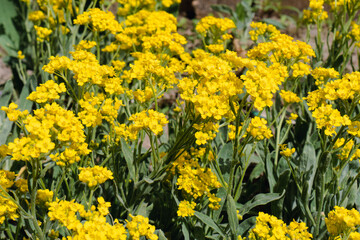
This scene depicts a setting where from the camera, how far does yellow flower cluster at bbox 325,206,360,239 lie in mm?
1435

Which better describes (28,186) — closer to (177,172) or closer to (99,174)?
(99,174)

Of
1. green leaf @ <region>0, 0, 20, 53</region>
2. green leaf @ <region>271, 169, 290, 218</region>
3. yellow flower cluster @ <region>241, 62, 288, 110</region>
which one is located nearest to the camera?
yellow flower cluster @ <region>241, 62, 288, 110</region>

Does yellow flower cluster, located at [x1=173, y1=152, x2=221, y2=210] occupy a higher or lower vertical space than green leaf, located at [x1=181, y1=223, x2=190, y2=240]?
higher

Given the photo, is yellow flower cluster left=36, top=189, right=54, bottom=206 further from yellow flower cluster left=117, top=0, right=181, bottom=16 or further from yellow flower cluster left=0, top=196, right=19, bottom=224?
yellow flower cluster left=117, top=0, right=181, bottom=16

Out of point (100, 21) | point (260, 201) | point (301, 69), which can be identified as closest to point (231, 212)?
point (260, 201)

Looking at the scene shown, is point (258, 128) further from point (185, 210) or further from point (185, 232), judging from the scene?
point (185, 232)

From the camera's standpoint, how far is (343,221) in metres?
1.47

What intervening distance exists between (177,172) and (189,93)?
447mm

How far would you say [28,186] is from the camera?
1599 mm

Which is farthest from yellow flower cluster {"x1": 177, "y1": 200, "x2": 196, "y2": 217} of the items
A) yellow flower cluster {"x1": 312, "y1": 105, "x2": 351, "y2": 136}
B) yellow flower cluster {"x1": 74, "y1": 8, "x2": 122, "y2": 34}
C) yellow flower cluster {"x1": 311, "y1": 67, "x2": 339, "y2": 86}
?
yellow flower cluster {"x1": 74, "y1": 8, "x2": 122, "y2": 34}

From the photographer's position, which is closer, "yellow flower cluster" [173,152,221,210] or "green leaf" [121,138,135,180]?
"yellow flower cluster" [173,152,221,210]

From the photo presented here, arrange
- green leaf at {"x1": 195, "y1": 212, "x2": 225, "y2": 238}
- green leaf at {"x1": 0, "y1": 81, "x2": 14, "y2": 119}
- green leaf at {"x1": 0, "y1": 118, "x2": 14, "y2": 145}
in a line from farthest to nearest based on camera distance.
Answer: green leaf at {"x1": 0, "y1": 81, "x2": 14, "y2": 119} < green leaf at {"x1": 0, "y1": 118, "x2": 14, "y2": 145} < green leaf at {"x1": 195, "y1": 212, "x2": 225, "y2": 238}

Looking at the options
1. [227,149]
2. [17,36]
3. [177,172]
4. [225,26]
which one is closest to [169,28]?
[225,26]

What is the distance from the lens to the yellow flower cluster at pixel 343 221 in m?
1.43
